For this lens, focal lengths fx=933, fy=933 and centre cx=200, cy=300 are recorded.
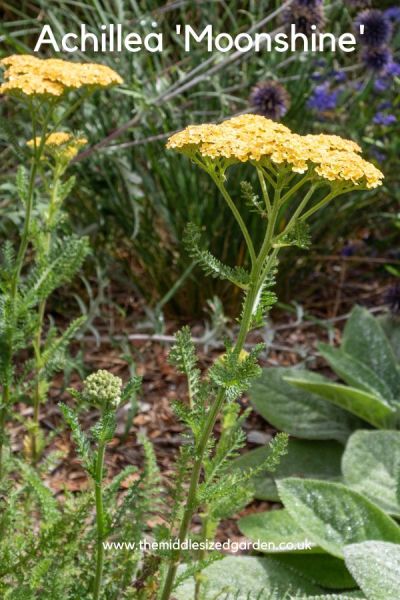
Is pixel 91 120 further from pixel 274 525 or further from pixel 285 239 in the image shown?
pixel 285 239

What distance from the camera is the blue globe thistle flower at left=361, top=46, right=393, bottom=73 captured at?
3002 mm

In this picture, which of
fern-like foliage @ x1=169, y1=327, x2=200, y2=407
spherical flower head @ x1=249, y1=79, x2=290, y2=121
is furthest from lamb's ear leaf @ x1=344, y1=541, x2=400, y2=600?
spherical flower head @ x1=249, y1=79, x2=290, y2=121

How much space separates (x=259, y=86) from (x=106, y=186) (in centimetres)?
62

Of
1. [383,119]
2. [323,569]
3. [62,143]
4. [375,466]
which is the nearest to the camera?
[62,143]

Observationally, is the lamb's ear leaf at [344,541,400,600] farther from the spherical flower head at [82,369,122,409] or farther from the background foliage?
the background foliage

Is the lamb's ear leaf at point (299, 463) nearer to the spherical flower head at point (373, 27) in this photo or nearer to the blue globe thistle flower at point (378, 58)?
the blue globe thistle flower at point (378, 58)

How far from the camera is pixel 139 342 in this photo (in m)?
A: 3.14

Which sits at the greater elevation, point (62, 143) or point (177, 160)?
point (62, 143)

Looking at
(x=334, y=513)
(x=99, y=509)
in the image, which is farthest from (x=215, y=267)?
(x=334, y=513)

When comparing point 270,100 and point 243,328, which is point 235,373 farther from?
point 270,100

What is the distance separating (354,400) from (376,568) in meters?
0.80

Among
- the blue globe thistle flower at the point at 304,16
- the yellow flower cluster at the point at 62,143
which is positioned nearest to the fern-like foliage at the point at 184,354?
the yellow flower cluster at the point at 62,143

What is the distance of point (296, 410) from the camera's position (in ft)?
8.53

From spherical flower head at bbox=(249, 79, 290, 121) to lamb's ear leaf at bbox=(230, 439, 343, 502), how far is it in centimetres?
99
